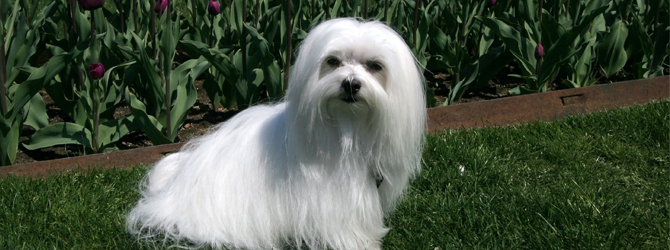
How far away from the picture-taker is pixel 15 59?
437 centimetres

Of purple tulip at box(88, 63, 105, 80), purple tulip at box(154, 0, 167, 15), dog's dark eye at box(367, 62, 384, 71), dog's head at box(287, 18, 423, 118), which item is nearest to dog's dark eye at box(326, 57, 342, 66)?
dog's head at box(287, 18, 423, 118)

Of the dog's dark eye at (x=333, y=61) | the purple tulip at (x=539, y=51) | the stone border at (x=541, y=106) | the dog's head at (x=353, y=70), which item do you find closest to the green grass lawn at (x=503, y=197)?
the stone border at (x=541, y=106)

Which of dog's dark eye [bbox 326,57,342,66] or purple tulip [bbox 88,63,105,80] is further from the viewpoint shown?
purple tulip [bbox 88,63,105,80]

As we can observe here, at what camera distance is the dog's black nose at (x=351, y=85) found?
2.69m

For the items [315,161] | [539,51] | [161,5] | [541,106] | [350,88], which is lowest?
[541,106]

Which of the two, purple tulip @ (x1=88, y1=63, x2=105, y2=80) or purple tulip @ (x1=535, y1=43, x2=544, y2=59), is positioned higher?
purple tulip @ (x1=88, y1=63, x2=105, y2=80)

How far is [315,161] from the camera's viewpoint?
3.05m

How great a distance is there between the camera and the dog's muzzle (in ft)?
8.83

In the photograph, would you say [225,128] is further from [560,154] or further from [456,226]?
[560,154]

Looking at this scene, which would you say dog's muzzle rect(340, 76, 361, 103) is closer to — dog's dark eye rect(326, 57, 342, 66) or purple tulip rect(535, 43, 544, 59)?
dog's dark eye rect(326, 57, 342, 66)

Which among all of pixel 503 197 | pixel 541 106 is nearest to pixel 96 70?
pixel 503 197

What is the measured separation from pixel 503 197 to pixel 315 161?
46.9 inches

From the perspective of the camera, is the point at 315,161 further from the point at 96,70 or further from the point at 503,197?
the point at 96,70

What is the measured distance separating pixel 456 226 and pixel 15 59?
2759 mm
